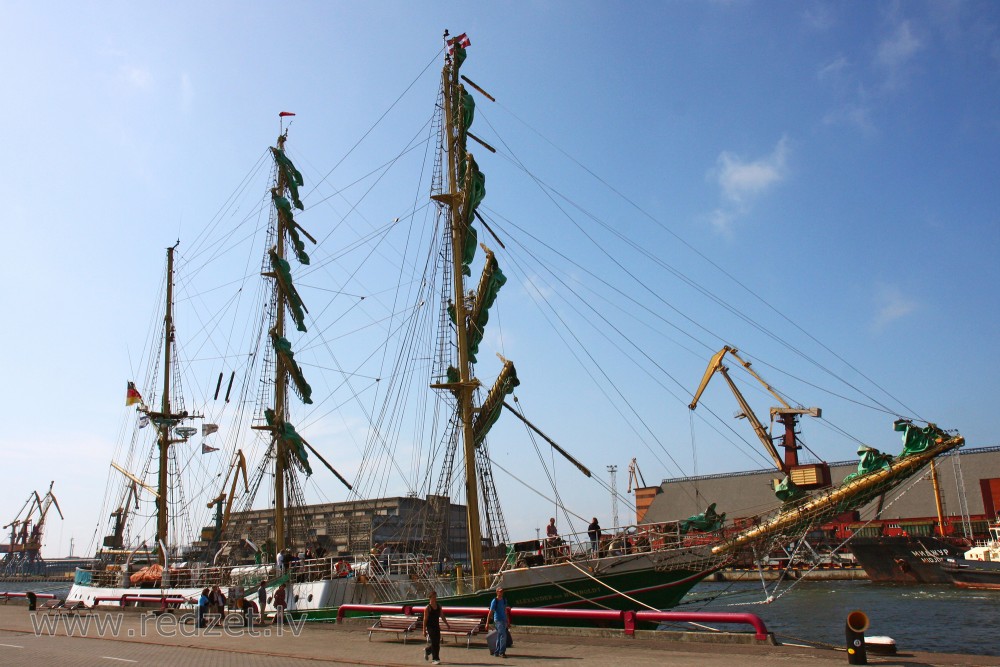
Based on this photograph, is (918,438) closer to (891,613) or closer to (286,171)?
(891,613)

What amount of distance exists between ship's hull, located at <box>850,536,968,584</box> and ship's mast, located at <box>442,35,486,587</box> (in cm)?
4026

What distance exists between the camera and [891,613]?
33906mm

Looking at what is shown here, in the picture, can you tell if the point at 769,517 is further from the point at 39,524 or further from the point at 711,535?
the point at 39,524

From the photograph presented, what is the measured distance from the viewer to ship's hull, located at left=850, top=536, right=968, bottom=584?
51469 millimetres

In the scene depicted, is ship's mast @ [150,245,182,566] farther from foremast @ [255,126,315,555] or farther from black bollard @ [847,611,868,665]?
black bollard @ [847,611,868,665]

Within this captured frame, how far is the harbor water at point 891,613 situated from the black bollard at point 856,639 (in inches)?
112

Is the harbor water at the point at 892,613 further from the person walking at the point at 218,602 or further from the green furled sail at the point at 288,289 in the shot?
the green furled sail at the point at 288,289

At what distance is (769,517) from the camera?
22.2 m

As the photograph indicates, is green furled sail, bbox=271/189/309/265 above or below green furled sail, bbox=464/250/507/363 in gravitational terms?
above

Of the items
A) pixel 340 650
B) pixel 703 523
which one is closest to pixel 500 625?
pixel 340 650

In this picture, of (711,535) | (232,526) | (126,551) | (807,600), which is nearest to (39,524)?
(126,551)

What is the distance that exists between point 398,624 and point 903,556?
48.2m

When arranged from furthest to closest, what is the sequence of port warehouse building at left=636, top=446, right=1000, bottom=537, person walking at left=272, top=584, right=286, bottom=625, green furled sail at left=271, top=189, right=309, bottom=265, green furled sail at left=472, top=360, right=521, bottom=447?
port warehouse building at left=636, top=446, right=1000, bottom=537 → green furled sail at left=271, top=189, right=309, bottom=265 → green furled sail at left=472, top=360, right=521, bottom=447 → person walking at left=272, top=584, right=286, bottom=625

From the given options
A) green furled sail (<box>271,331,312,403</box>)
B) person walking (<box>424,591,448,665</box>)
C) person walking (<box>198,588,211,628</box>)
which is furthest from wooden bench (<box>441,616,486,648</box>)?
green furled sail (<box>271,331,312,403</box>)
